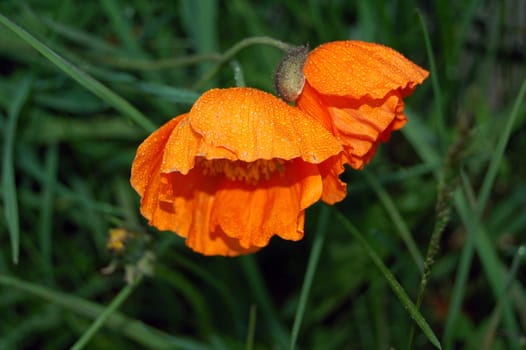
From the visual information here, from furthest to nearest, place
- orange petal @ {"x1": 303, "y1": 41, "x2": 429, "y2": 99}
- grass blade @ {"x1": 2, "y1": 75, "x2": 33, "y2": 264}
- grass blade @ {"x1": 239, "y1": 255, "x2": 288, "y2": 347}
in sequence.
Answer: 1. grass blade @ {"x1": 239, "y1": 255, "x2": 288, "y2": 347}
2. grass blade @ {"x1": 2, "y1": 75, "x2": 33, "y2": 264}
3. orange petal @ {"x1": 303, "y1": 41, "x2": 429, "y2": 99}

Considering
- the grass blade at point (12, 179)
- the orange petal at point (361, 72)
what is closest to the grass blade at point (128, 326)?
the grass blade at point (12, 179)

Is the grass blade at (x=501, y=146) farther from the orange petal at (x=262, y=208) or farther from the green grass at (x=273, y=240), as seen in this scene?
the orange petal at (x=262, y=208)

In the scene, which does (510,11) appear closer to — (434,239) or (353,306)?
(353,306)

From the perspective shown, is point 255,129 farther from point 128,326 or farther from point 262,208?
point 128,326

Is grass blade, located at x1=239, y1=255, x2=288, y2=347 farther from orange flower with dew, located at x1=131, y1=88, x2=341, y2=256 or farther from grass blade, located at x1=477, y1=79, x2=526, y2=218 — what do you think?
grass blade, located at x1=477, y1=79, x2=526, y2=218

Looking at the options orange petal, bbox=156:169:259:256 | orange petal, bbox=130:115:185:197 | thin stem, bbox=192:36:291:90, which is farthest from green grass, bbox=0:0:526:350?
orange petal, bbox=130:115:185:197

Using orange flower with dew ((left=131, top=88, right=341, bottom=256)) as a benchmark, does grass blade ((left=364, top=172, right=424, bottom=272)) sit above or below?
below
